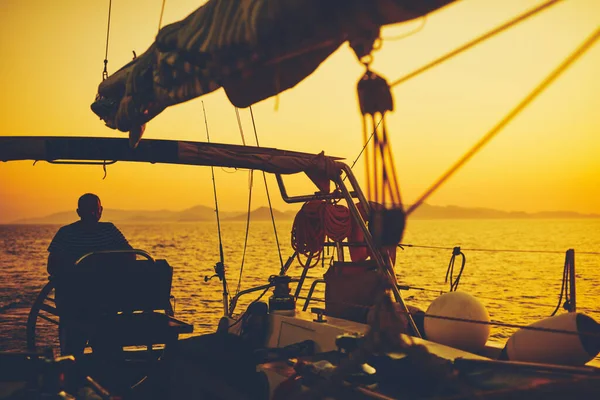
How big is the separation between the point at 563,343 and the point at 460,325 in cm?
98

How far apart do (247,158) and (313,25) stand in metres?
3.76

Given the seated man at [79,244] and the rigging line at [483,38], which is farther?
the seated man at [79,244]

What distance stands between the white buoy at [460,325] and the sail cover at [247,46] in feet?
7.19

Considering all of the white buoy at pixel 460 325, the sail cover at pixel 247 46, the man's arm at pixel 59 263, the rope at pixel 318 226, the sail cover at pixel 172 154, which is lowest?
the white buoy at pixel 460 325

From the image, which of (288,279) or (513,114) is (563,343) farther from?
(288,279)

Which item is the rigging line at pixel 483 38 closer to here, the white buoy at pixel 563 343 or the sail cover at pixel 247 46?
the sail cover at pixel 247 46

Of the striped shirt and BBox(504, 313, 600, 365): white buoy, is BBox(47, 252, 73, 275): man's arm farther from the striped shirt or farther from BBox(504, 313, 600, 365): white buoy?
BBox(504, 313, 600, 365): white buoy

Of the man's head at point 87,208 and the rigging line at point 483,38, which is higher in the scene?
the rigging line at point 483,38

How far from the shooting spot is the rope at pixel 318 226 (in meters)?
6.66

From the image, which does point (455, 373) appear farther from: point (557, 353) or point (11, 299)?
point (11, 299)

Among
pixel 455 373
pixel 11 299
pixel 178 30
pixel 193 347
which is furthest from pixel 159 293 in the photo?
pixel 11 299

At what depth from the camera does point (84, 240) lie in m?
6.00

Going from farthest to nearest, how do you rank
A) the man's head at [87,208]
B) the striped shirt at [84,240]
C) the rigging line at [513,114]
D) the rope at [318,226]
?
the rope at [318,226]
the man's head at [87,208]
the striped shirt at [84,240]
the rigging line at [513,114]

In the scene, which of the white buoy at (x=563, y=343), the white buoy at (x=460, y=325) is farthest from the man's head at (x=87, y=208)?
the white buoy at (x=563, y=343)
